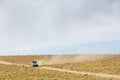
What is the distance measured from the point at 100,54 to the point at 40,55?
54.1 ft

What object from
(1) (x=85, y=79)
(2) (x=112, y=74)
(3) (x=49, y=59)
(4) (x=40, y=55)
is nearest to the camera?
(1) (x=85, y=79)

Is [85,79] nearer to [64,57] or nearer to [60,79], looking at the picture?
[60,79]

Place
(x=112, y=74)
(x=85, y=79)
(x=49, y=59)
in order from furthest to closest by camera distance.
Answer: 1. (x=49, y=59)
2. (x=112, y=74)
3. (x=85, y=79)

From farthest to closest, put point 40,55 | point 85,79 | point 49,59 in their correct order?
point 40,55 < point 49,59 < point 85,79

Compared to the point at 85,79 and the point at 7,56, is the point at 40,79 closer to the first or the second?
the point at 85,79

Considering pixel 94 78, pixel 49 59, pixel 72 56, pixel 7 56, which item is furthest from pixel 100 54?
pixel 94 78

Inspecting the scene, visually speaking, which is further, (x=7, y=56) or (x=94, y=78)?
(x=7, y=56)

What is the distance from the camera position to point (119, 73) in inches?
2099

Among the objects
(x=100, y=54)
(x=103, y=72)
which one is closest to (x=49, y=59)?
(x=100, y=54)

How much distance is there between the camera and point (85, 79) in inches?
1799

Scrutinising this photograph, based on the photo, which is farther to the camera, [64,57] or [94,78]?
[64,57]

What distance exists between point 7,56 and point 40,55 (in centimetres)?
949

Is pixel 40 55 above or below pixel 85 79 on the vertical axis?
above

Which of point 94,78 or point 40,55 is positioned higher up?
point 40,55
